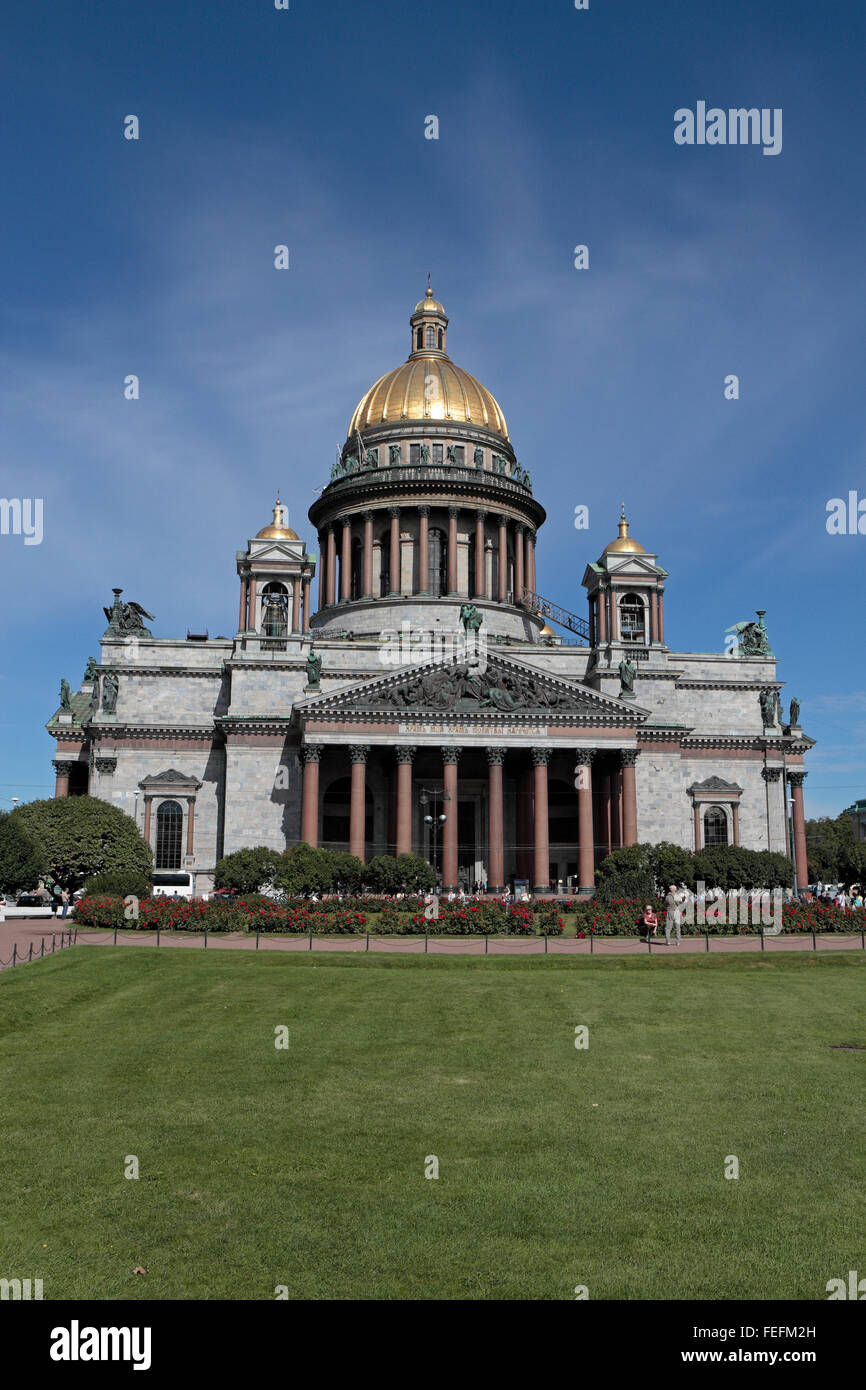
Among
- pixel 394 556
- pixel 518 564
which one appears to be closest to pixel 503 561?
pixel 518 564

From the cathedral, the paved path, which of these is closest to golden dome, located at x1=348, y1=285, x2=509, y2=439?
the cathedral

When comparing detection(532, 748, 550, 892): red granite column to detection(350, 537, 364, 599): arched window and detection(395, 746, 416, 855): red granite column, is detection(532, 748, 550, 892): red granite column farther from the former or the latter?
detection(350, 537, 364, 599): arched window

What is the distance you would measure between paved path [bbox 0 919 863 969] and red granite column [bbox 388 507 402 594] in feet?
136

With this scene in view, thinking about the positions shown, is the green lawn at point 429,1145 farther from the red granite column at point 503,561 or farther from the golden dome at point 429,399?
the golden dome at point 429,399

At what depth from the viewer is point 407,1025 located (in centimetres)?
2116

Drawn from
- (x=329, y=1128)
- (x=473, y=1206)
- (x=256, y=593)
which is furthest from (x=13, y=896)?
(x=473, y=1206)

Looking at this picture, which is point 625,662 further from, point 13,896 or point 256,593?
point 13,896

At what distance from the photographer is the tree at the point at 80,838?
5138 cm

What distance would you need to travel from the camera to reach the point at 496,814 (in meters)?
59.1

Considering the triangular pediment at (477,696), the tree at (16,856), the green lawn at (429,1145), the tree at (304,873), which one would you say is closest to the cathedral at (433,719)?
the triangular pediment at (477,696)

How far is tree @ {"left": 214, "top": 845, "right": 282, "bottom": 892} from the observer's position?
5031 centimetres

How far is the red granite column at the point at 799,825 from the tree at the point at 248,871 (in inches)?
1438

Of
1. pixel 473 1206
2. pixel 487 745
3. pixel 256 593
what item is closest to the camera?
pixel 473 1206

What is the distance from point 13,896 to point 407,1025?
3992cm
